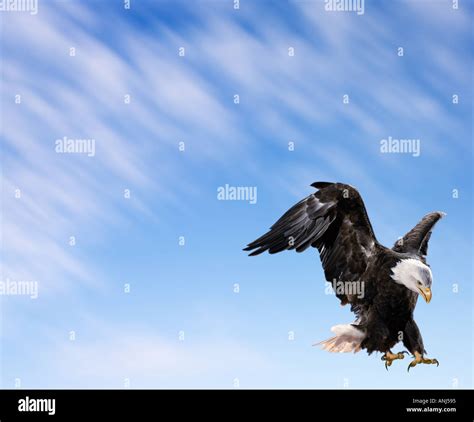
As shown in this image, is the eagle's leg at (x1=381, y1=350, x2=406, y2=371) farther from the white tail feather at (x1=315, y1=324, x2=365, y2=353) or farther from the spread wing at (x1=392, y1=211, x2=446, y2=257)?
the spread wing at (x1=392, y1=211, x2=446, y2=257)

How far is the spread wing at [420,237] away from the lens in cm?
851

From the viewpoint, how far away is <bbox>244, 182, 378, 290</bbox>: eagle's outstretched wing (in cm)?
746

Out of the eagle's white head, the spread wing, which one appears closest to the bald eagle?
the eagle's white head

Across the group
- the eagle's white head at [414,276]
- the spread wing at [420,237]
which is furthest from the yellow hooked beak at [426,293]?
the spread wing at [420,237]

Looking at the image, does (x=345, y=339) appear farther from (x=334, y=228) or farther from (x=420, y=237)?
(x=420, y=237)

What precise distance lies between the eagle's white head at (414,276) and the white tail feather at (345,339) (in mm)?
824

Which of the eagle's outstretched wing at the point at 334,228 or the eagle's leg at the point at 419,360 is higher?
the eagle's outstretched wing at the point at 334,228

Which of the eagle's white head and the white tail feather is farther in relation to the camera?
the white tail feather

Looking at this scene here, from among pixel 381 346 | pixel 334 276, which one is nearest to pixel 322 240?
pixel 334 276

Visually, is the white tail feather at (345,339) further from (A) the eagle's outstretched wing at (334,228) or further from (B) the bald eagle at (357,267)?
(A) the eagle's outstretched wing at (334,228)

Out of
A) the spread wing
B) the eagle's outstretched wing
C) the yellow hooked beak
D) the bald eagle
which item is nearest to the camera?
the yellow hooked beak

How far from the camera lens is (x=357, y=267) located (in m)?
7.68
